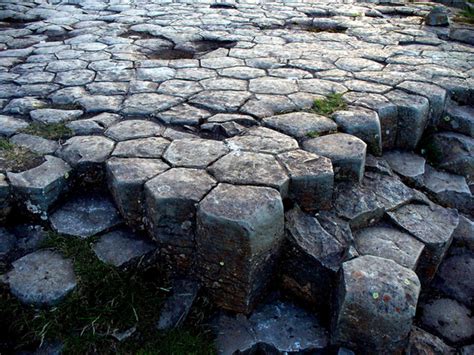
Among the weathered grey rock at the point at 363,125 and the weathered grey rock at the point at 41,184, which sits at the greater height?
the weathered grey rock at the point at 363,125

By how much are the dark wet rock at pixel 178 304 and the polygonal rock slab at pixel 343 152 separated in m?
0.91

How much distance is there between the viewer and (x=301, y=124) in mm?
2455

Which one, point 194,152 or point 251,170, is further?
point 194,152

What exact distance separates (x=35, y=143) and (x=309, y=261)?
1613 mm

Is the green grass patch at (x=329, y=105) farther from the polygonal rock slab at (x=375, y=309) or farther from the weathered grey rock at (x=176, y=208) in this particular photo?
the polygonal rock slab at (x=375, y=309)

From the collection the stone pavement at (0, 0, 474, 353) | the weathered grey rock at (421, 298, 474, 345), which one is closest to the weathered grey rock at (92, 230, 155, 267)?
the stone pavement at (0, 0, 474, 353)

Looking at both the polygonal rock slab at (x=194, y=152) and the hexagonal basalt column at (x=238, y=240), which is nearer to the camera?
the hexagonal basalt column at (x=238, y=240)

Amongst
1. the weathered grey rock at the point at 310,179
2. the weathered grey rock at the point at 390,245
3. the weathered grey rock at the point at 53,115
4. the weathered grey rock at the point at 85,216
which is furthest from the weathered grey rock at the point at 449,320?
the weathered grey rock at the point at 53,115

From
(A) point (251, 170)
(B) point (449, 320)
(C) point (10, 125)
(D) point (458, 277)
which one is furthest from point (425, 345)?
(C) point (10, 125)

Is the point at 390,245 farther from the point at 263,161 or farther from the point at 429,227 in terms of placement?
the point at 263,161

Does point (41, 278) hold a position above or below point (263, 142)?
below

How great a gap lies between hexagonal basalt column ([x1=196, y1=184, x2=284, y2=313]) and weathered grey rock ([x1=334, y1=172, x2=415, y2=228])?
0.44m

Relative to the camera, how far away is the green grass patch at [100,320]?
5.71ft

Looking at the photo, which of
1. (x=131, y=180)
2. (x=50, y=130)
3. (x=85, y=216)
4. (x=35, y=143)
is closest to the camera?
(x=131, y=180)
